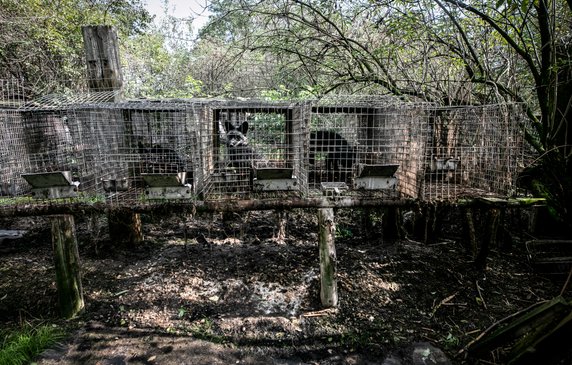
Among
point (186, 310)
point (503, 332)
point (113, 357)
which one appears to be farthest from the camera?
point (186, 310)

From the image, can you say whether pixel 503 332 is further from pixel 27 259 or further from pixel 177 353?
pixel 27 259

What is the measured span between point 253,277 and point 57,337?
222 centimetres

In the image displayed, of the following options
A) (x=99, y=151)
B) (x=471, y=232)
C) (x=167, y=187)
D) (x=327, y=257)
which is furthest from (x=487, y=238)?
(x=99, y=151)

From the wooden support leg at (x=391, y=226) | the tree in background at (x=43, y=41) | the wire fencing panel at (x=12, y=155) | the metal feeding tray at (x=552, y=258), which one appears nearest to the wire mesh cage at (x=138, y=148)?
the wire fencing panel at (x=12, y=155)

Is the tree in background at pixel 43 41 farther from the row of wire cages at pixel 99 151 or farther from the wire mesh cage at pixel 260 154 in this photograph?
the wire mesh cage at pixel 260 154

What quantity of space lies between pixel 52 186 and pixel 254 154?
2022 millimetres

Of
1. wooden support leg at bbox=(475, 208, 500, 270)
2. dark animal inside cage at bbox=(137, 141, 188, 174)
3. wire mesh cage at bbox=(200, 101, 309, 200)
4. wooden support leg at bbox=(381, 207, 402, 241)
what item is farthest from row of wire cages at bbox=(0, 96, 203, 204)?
wooden support leg at bbox=(475, 208, 500, 270)

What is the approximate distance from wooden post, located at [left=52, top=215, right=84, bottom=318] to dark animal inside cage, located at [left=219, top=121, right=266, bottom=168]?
1969 mm

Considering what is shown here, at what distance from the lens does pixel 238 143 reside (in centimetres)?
433

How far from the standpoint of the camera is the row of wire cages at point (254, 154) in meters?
3.20

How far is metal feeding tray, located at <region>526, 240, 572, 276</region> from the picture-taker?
405cm

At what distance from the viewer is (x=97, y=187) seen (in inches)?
133

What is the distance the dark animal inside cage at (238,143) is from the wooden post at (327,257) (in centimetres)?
106

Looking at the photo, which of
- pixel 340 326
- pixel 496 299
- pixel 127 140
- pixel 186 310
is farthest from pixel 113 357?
pixel 496 299
